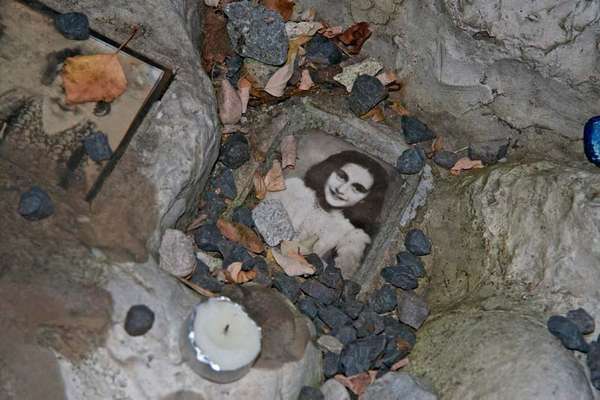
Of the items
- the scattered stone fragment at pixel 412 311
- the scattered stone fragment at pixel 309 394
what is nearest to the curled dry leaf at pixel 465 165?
the scattered stone fragment at pixel 412 311

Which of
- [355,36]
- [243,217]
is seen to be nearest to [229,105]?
[243,217]

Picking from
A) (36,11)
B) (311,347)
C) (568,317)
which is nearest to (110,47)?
(36,11)

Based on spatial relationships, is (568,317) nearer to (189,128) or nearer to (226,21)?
(189,128)

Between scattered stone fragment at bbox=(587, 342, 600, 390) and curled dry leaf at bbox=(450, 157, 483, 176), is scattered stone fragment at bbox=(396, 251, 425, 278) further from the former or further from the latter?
scattered stone fragment at bbox=(587, 342, 600, 390)

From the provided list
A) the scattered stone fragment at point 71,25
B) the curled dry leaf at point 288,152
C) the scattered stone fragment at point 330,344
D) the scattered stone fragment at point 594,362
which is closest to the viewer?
the scattered stone fragment at point 594,362

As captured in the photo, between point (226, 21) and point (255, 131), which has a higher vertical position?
point (226, 21)

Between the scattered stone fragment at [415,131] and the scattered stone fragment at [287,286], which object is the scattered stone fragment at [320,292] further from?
the scattered stone fragment at [415,131]
